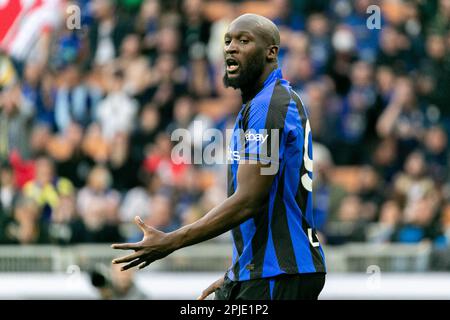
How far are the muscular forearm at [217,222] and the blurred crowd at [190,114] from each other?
6094 mm

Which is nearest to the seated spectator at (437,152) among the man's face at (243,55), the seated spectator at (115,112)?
the seated spectator at (115,112)

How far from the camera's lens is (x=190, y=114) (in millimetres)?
12836

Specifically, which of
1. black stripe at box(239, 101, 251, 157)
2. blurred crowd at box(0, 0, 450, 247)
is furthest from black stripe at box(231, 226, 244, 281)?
Answer: blurred crowd at box(0, 0, 450, 247)

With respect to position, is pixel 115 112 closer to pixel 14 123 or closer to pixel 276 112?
pixel 14 123

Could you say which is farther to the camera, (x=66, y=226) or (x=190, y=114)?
(x=190, y=114)

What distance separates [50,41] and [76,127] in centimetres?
162

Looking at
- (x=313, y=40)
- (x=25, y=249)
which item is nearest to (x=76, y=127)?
(x=25, y=249)

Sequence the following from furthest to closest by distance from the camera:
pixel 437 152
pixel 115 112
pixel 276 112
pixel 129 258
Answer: pixel 115 112, pixel 437 152, pixel 276 112, pixel 129 258

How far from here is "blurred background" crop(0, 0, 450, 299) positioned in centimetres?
1073

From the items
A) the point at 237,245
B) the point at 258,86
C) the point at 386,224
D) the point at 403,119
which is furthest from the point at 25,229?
the point at 258,86

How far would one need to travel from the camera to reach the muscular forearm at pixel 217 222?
4863 millimetres

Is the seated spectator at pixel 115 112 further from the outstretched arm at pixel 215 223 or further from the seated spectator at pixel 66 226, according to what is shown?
the outstretched arm at pixel 215 223

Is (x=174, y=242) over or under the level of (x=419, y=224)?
over

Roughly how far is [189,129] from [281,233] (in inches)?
298
